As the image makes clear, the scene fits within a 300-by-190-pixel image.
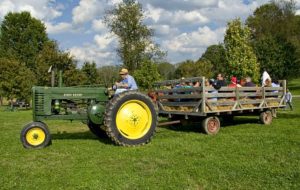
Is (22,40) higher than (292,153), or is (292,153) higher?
(22,40)

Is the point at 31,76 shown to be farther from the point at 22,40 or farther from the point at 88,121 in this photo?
the point at 88,121

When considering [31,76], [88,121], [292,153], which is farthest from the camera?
[31,76]

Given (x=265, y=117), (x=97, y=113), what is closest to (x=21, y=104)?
(x=265, y=117)

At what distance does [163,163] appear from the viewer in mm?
6961

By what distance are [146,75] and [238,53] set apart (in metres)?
9.76

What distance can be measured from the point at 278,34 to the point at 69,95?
4593cm

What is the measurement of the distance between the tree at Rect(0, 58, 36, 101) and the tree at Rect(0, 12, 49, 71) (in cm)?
2046

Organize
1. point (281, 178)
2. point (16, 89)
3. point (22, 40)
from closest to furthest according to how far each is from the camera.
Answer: point (281, 178) → point (16, 89) → point (22, 40)

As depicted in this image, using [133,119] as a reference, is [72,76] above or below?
above

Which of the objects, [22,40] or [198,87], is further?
[22,40]

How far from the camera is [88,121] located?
954 centimetres

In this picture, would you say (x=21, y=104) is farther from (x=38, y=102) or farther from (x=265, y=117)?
(x=38, y=102)

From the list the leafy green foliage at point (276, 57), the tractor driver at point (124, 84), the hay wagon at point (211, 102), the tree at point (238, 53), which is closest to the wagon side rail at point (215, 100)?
the hay wagon at point (211, 102)

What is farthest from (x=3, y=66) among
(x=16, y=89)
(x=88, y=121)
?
(x=88, y=121)
